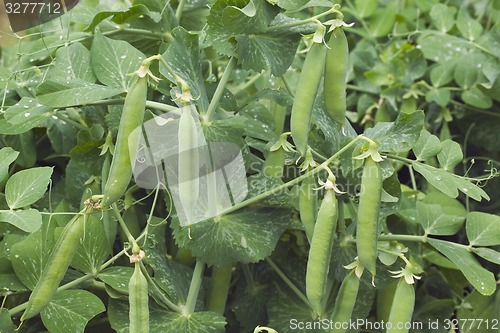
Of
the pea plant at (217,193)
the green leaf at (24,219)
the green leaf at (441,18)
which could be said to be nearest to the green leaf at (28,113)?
the pea plant at (217,193)

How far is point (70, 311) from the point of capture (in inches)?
32.5

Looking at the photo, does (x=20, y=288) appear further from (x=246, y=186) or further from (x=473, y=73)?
(x=473, y=73)

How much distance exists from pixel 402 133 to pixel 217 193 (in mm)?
254

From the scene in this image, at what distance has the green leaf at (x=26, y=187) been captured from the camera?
834 mm

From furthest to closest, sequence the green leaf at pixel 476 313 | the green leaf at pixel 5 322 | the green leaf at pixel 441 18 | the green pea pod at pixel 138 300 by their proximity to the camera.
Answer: the green leaf at pixel 441 18 < the green leaf at pixel 476 313 < the green leaf at pixel 5 322 < the green pea pod at pixel 138 300

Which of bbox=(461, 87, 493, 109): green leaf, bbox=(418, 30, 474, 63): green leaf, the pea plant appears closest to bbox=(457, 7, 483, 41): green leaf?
bbox=(418, 30, 474, 63): green leaf

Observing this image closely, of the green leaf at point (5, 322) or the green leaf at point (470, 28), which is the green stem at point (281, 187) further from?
the green leaf at point (470, 28)

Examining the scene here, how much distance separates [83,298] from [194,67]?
319 mm

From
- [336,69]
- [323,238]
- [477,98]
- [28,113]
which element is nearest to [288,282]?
[323,238]

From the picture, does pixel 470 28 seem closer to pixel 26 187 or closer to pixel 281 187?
pixel 281 187

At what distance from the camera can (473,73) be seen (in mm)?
1249

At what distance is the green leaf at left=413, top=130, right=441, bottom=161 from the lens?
946 millimetres

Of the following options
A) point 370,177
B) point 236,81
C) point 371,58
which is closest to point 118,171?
point 370,177

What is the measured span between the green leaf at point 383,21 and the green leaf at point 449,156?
1.62 feet
